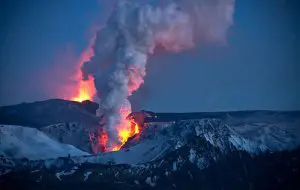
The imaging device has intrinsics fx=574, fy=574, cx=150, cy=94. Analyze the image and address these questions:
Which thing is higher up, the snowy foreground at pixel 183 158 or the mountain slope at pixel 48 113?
the mountain slope at pixel 48 113

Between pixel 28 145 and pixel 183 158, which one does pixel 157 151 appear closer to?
pixel 183 158

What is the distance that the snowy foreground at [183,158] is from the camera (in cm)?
4012

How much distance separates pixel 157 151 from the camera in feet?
151

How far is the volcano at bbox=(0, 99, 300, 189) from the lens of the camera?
40250 millimetres

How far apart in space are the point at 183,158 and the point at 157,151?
222cm

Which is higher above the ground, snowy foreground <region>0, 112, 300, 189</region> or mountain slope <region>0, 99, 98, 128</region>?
mountain slope <region>0, 99, 98, 128</region>

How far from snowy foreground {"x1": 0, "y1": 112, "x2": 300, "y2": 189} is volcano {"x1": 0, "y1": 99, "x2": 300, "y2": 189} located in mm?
71

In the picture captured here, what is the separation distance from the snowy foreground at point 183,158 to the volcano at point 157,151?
0.07 m

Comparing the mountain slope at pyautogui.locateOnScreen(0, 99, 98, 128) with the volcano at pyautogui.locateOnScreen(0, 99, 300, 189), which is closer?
the volcano at pyautogui.locateOnScreen(0, 99, 300, 189)

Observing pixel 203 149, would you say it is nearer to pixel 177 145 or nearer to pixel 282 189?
pixel 177 145

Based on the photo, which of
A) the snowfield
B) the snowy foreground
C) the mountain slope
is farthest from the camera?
the mountain slope

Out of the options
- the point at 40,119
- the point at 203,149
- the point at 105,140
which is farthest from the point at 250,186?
the point at 40,119

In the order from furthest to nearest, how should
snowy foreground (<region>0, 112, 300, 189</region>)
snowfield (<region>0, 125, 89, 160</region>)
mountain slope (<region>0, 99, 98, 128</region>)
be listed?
1. mountain slope (<region>0, 99, 98, 128</region>)
2. snowfield (<region>0, 125, 89, 160</region>)
3. snowy foreground (<region>0, 112, 300, 189</region>)

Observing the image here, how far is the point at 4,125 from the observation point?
45.9 metres
